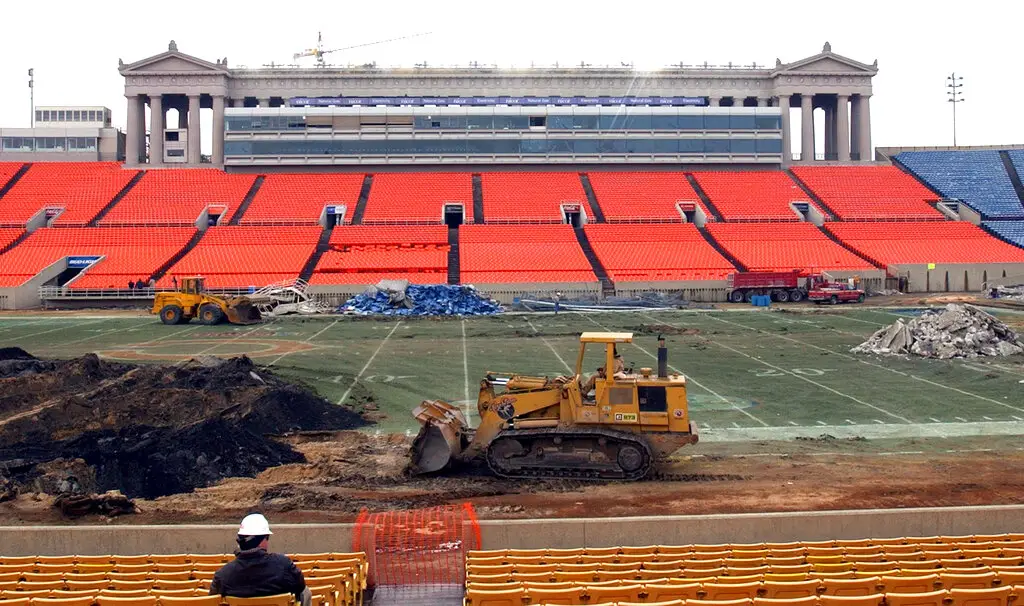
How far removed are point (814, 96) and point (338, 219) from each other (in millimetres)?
42928

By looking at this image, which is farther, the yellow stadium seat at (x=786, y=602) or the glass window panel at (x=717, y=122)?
the glass window panel at (x=717, y=122)

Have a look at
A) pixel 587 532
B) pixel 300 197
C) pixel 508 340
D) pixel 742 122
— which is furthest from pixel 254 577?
pixel 742 122

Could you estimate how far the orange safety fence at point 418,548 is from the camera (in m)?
9.59

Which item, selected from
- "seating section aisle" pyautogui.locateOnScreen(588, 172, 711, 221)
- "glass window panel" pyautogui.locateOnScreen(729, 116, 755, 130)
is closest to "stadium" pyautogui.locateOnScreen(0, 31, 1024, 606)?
"seating section aisle" pyautogui.locateOnScreen(588, 172, 711, 221)

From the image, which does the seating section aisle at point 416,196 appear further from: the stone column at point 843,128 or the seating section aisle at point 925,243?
the stone column at point 843,128

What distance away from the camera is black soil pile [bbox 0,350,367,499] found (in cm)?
1443

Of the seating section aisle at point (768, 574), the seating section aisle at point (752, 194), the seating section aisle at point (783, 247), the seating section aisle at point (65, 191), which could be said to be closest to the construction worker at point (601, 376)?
the seating section aisle at point (768, 574)

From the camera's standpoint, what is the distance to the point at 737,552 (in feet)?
28.5

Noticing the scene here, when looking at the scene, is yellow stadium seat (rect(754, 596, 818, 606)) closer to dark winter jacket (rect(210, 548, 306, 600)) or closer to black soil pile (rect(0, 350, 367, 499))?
dark winter jacket (rect(210, 548, 306, 600))

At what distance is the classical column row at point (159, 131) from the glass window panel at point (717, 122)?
40.6 metres

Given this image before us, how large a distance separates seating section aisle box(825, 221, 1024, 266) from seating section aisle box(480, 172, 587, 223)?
19776 mm

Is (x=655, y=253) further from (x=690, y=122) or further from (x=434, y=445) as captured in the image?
(x=434, y=445)

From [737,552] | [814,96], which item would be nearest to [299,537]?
[737,552]

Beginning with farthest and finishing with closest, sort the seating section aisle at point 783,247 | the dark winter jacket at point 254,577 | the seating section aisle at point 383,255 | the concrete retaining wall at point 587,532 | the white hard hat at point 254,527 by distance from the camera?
the seating section aisle at point 783,247, the seating section aisle at point 383,255, the concrete retaining wall at point 587,532, the dark winter jacket at point 254,577, the white hard hat at point 254,527
